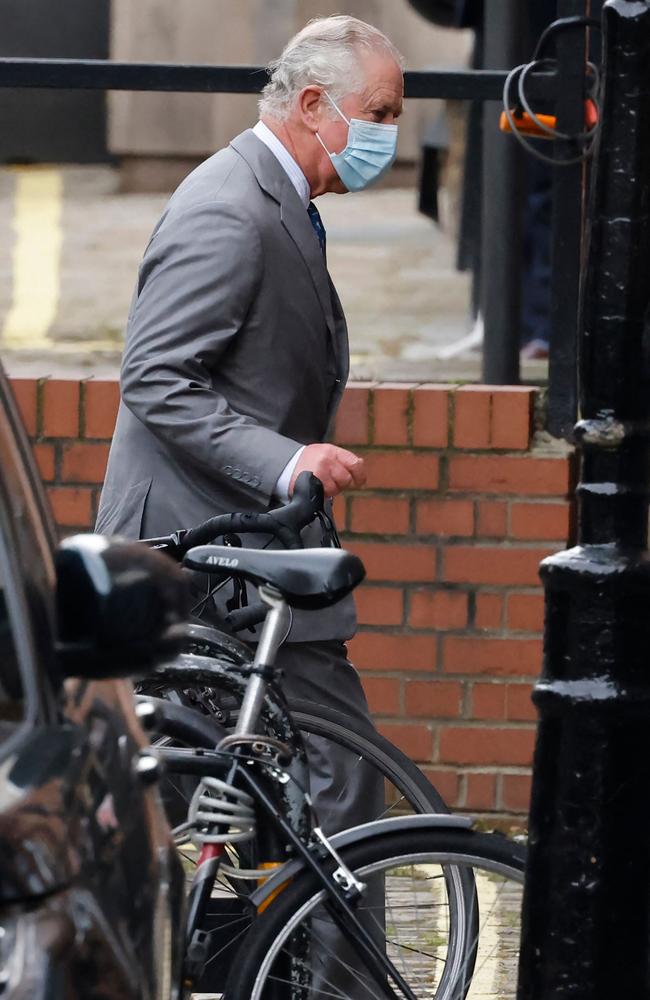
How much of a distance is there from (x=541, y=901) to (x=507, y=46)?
A: 9.74 ft

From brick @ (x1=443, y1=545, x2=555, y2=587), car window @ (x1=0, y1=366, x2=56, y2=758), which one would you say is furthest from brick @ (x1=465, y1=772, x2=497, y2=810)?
car window @ (x1=0, y1=366, x2=56, y2=758)

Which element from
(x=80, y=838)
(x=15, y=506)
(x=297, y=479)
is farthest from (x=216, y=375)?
(x=80, y=838)

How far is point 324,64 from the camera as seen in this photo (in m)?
3.93

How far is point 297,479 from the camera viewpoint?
3570 mm

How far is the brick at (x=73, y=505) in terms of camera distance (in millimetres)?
5277

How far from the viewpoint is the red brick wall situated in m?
5.13

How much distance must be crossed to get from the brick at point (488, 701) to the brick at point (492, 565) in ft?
0.88

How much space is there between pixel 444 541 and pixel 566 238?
829 mm

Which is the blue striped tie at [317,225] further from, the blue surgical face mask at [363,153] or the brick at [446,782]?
the brick at [446,782]

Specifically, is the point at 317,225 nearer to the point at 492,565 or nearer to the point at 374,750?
the point at 374,750

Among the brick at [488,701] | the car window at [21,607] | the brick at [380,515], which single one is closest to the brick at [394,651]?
the brick at [488,701]

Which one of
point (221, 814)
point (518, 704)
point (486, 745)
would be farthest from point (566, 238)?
point (221, 814)

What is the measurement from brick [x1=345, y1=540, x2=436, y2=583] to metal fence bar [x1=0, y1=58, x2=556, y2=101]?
1.15m

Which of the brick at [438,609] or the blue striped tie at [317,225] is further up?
the blue striped tie at [317,225]
